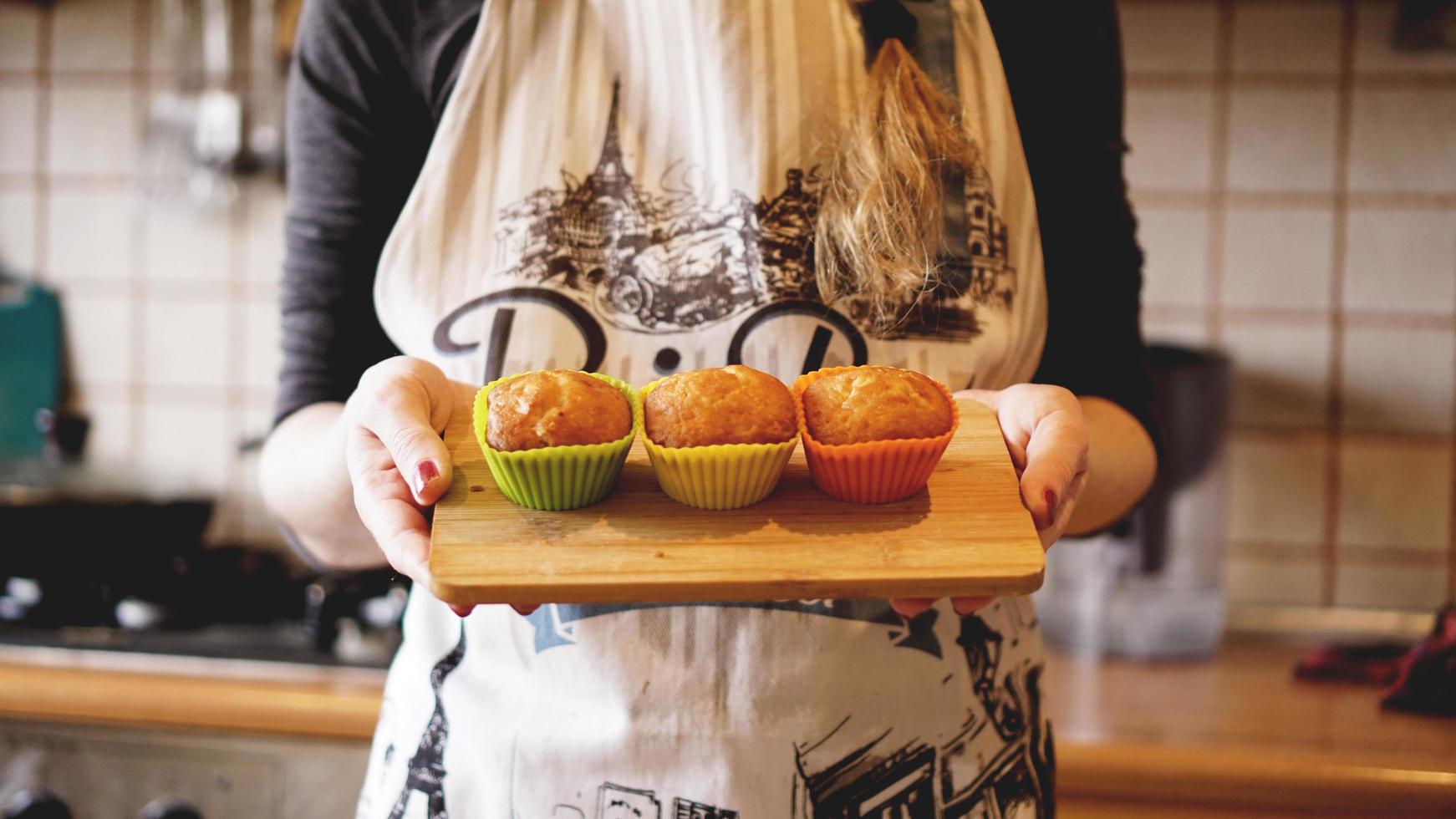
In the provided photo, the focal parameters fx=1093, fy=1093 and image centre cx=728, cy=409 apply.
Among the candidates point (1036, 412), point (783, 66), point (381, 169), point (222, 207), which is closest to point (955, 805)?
point (1036, 412)

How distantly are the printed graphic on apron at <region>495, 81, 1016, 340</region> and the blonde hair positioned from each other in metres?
0.02

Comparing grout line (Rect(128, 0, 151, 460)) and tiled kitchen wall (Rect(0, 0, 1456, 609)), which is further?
grout line (Rect(128, 0, 151, 460))

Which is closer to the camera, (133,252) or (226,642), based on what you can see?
(226,642)

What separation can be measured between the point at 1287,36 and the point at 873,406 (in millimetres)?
1493

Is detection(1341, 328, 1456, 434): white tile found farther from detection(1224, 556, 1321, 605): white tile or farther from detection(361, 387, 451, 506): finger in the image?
detection(361, 387, 451, 506): finger

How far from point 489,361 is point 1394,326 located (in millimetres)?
1680

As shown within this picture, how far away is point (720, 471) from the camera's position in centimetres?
78

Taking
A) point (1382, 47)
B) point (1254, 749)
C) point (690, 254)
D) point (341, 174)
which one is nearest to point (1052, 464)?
point (690, 254)

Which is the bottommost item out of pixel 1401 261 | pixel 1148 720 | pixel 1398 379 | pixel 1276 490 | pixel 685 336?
pixel 1148 720

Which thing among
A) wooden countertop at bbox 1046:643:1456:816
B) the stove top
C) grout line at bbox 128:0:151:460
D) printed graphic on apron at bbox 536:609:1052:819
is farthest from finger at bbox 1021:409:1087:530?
grout line at bbox 128:0:151:460

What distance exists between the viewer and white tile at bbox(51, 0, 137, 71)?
215 centimetres

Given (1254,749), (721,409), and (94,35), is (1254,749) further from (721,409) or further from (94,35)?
(94,35)

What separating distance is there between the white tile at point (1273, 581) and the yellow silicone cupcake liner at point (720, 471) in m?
1.44

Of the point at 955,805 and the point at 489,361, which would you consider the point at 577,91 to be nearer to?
the point at 489,361
